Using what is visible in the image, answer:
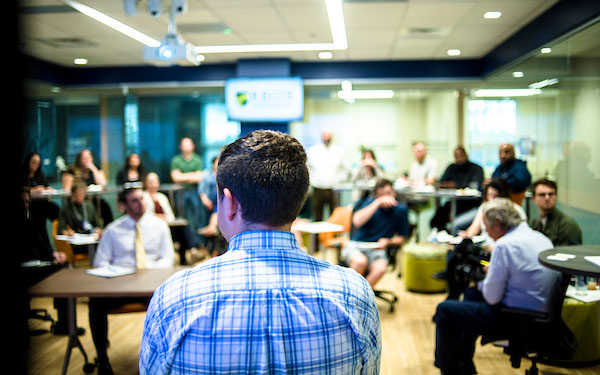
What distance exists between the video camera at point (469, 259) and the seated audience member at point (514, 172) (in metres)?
1.93

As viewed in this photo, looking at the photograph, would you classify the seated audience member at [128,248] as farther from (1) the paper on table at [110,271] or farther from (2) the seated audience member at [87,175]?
(2) the seated audience member at [87,175]

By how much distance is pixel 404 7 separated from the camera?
543cm

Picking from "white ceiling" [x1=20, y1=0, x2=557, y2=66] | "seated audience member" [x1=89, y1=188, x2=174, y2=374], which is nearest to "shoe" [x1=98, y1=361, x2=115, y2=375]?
"seated audience member" [x1=89, y1=188, x2=174, y2=374]

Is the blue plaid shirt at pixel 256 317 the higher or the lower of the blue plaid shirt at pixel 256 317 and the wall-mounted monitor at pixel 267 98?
the lower

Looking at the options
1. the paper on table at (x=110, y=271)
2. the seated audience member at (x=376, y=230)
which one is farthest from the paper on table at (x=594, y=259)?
the paper on table at (x=110, y=271)

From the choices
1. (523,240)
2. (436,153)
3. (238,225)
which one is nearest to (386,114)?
(436,153)

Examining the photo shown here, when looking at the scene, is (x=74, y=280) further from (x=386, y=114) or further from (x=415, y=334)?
(x=386, y=114)

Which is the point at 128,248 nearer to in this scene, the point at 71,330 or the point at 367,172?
the point at 71,330

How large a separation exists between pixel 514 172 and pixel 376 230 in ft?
6.56

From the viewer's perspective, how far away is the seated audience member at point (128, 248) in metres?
3.50

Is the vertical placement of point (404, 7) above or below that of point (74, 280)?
above

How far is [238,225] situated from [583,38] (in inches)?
189

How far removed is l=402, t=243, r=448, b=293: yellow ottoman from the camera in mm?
5551

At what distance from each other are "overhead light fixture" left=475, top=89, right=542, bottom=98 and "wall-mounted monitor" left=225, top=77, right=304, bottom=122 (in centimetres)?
290
